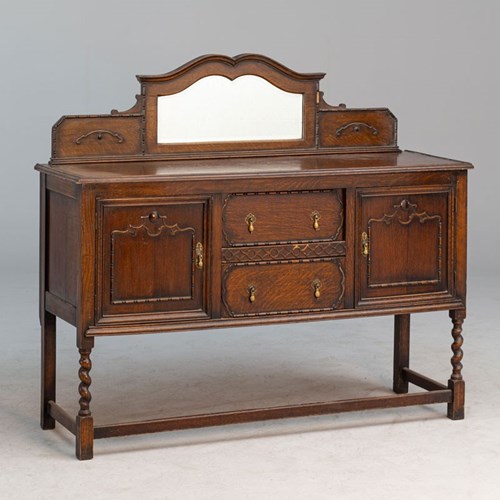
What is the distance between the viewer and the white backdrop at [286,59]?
8906mm

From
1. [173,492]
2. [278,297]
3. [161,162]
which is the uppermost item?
[161,162]

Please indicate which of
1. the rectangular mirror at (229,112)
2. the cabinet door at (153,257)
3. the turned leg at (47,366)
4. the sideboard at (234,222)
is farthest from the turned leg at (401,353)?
the turned leg at (47,366)

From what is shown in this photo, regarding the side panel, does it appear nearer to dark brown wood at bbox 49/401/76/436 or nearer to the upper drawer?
dark brown wood at bbox 49/401/76/436

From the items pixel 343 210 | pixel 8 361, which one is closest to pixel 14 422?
pixel 8 361

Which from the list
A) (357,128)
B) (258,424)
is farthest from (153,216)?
(357,128)

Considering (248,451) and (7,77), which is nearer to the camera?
(248,451)

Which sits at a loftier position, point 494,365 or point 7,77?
point 7,77

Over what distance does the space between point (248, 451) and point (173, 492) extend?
541 millimetres

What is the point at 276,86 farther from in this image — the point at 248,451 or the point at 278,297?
the point at 248,451

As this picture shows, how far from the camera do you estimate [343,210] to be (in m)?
5.86

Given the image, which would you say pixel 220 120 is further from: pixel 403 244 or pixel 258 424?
pixel 258 424

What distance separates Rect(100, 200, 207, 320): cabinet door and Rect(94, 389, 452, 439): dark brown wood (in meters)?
0.41

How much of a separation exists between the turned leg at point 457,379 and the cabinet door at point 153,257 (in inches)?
43.8

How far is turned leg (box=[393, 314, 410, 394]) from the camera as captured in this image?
657cm
